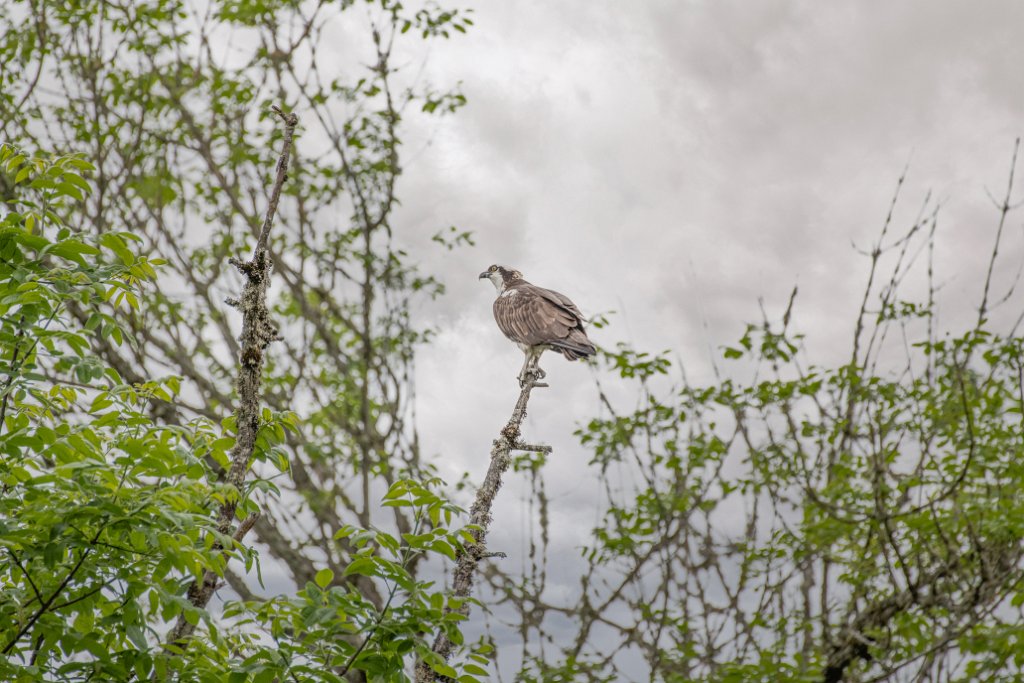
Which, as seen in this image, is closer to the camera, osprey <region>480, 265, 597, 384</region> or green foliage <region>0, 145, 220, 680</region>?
green foliage <region>0, 145, 220, 680</region>

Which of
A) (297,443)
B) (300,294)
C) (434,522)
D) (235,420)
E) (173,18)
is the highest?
(173,18)

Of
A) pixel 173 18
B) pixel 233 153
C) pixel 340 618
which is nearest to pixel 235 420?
pixel 340 618

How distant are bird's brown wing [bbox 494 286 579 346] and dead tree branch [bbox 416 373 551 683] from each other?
256mm

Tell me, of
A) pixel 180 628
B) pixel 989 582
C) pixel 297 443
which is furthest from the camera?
pixel 297 443

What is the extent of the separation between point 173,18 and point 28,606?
9.96 metres

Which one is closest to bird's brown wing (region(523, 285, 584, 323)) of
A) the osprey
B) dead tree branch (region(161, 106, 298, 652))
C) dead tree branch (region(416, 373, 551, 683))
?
the osprey

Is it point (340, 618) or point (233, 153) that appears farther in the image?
point (233, 153)

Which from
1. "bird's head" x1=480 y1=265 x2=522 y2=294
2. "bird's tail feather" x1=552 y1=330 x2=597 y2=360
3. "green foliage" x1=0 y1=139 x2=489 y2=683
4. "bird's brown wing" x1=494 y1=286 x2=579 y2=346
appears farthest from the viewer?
"bird's head" x1=480 y1=265 x2=522 y2=294

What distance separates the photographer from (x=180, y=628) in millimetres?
4418

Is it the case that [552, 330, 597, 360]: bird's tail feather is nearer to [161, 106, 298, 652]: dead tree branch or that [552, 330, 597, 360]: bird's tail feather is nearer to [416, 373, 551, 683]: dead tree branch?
[416, 373, 551, 683]: dead tree branch

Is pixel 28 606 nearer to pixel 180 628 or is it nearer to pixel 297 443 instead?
pixel 180 628

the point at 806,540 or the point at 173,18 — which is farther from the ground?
the point at 173,18

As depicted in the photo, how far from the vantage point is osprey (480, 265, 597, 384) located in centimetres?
480

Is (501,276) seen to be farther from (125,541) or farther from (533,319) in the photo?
(125,541)
